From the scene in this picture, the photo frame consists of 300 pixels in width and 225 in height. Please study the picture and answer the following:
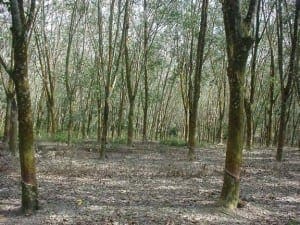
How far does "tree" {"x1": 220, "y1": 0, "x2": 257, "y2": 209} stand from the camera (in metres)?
10.2

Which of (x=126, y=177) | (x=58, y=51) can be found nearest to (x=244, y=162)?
(x=126, y=177)

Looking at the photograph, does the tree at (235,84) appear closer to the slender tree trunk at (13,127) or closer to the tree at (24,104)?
the tree at (24,104)

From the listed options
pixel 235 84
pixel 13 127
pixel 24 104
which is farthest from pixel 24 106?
pixel 13 127

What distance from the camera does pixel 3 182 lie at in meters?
13.9

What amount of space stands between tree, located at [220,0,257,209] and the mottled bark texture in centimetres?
454

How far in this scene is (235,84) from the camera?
1043 cm

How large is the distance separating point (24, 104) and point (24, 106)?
0.04m

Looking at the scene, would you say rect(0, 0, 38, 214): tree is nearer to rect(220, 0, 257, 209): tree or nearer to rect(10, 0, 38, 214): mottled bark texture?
rect(10, 0, 38, 214): mottled bark texture

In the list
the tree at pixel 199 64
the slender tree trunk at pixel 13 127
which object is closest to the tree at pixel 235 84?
the tree at pixel 199 64

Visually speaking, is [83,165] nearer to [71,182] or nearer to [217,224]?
[71,182]

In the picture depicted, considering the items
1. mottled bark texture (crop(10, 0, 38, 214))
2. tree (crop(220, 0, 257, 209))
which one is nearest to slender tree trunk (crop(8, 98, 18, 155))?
mottled bark texture (crop(10, 0, 38, 214))

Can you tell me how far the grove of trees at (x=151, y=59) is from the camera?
402 inches

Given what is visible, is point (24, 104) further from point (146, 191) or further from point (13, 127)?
point (13, 127)

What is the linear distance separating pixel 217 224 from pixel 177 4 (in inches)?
987
